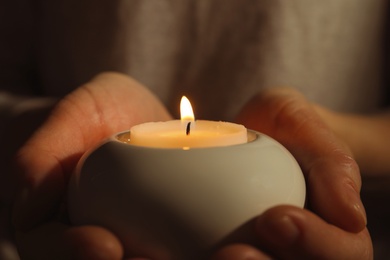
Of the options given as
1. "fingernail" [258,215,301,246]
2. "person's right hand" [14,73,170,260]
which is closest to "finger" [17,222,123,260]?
"person's right hand" [14,73,170,260]

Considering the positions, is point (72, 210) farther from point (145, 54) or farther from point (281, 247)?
point (145, 54)

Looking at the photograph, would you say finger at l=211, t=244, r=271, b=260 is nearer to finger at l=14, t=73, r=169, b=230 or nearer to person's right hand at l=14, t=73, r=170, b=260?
person's right hand at l=14, t=73, r=170, b=260

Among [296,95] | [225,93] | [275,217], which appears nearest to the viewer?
[275,217]

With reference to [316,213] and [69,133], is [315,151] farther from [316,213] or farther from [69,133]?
[69,133]

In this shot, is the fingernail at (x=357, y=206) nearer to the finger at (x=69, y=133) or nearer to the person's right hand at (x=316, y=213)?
the person's right hand at (x=316, y=213)

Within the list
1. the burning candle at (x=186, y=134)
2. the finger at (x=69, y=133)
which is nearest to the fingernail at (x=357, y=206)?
the burning candle at (x=186, y=134)

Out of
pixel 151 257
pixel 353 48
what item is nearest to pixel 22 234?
pixel 151 257

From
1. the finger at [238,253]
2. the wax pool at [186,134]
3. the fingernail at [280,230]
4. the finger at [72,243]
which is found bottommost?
the finger at [72,243]
